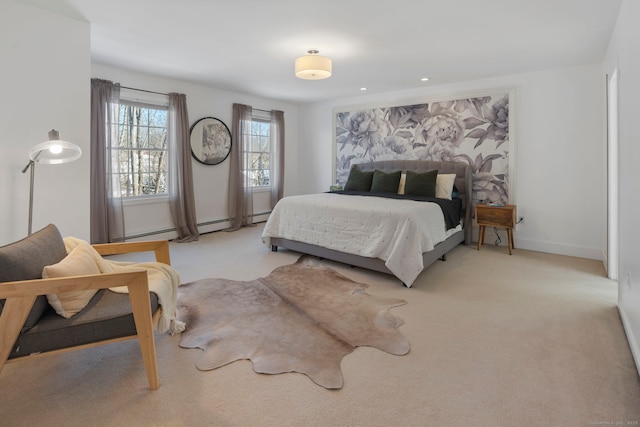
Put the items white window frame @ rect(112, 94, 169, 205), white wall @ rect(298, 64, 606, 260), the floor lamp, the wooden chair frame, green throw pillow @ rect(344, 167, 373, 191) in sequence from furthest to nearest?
green throw pillow @ rect(344, 167, 373, 191), white window frame @ rect(112, 94, 169, 205), white wall @ rect(298, 64, 606, 260), the floor lamp, the wooden chair frame

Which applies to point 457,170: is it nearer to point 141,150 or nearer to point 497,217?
point 497,217

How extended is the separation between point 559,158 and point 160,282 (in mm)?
4813

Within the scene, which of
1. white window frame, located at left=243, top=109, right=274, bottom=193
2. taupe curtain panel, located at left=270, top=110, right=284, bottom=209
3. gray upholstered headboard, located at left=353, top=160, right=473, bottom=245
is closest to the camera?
gray upholstered headboard, located at left=353, top=160, right=473, bottom=245

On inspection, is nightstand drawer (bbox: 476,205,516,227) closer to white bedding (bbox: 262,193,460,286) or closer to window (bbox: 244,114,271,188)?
white bedding (bbox: 262,193,460,286)

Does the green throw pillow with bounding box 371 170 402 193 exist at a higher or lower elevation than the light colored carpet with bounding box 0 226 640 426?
higher

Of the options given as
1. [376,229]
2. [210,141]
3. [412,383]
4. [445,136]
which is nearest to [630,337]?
[412,383]

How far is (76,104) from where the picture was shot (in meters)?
3.09

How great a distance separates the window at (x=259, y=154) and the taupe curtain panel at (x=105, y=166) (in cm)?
227

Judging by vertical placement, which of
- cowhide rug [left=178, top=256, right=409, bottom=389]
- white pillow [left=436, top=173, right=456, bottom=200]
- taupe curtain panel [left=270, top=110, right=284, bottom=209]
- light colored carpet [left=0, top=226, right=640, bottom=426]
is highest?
taupe curtain panel [left=270, top=110, right=284, bottom=209]

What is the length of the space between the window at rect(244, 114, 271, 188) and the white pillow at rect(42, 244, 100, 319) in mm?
4561

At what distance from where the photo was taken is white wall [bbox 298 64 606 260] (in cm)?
427

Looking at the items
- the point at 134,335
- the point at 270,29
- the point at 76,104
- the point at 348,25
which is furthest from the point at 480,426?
the point at 76,104

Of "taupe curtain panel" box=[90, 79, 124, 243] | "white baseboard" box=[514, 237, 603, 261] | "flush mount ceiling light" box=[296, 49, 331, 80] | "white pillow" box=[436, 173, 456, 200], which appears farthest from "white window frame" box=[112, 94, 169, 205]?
"white baseboard" box=[514, 237, 603, 261]

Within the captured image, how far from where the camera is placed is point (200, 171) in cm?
571
